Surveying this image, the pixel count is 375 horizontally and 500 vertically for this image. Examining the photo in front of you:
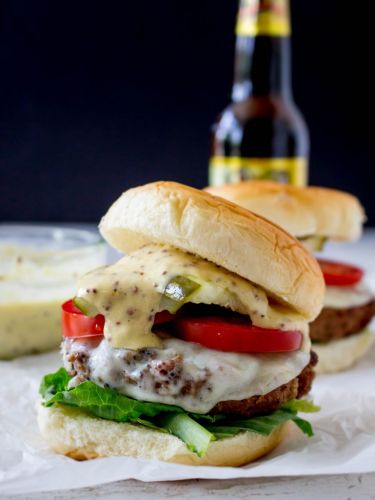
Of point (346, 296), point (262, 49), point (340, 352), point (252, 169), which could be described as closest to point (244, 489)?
point (340, 352)

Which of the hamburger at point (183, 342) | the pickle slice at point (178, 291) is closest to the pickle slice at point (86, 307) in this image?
the hamburger at point (183, 342)

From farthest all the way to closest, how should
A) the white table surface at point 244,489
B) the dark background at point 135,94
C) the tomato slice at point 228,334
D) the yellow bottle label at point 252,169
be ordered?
the dark background at point 135,94 < the yellow bottle label at point 252,169 < the tomato slice at point 228,334 < the white table surface at point 244,489

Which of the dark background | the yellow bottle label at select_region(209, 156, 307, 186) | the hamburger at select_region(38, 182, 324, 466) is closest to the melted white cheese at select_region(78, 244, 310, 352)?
the hamburger at select_region(38, 182, 324, 466)

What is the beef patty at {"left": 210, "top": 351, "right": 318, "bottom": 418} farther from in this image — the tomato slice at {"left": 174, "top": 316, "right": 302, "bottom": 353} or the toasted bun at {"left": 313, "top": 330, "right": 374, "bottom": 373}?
the toasted bun at {"left": 313, "top": 330, "right": 374, "bottom": 373}

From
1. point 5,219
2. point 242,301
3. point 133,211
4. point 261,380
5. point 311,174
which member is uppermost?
point 133,211

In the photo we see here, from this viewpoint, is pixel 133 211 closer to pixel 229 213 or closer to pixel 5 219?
pixel 229 213

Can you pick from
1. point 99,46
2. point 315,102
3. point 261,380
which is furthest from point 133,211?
point 315,102

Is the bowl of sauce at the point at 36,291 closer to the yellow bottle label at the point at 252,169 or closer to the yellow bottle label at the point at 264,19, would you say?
the yellow bottle label at the point at 252,169
